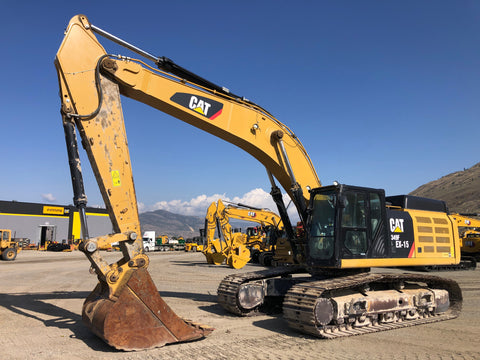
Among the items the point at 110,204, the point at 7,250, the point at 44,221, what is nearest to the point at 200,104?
the point at 110,204

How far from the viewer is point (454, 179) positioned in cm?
9244

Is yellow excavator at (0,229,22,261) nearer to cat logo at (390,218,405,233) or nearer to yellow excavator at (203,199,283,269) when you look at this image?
yellow excavator at (203,199,283,269)

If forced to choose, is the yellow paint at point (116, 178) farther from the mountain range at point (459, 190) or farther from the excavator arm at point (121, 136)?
the mountain range at point (459, 190)

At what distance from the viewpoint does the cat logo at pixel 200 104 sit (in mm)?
7395

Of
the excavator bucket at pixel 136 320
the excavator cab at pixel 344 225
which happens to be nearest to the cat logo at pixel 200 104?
the excavator cab at pixel 344 225

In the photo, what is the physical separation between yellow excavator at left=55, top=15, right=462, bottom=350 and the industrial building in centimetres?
4342

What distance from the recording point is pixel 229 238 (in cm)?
2228

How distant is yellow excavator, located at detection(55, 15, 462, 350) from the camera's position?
5.85 metres

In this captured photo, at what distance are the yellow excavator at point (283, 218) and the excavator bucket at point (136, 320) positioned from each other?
0.01m

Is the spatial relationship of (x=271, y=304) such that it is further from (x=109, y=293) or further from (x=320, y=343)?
(x=109, y=293)

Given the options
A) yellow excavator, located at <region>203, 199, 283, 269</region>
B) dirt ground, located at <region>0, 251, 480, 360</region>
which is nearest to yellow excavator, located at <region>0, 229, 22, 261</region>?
yellow excavator, located at <region>203, 199, 283, 269</region>

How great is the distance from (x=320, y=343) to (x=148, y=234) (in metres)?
54.1

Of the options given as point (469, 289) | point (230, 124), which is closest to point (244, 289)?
point (230, 124)

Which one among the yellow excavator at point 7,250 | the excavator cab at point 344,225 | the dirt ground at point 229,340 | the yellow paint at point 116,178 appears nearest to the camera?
the dirt ground at point 229,340
